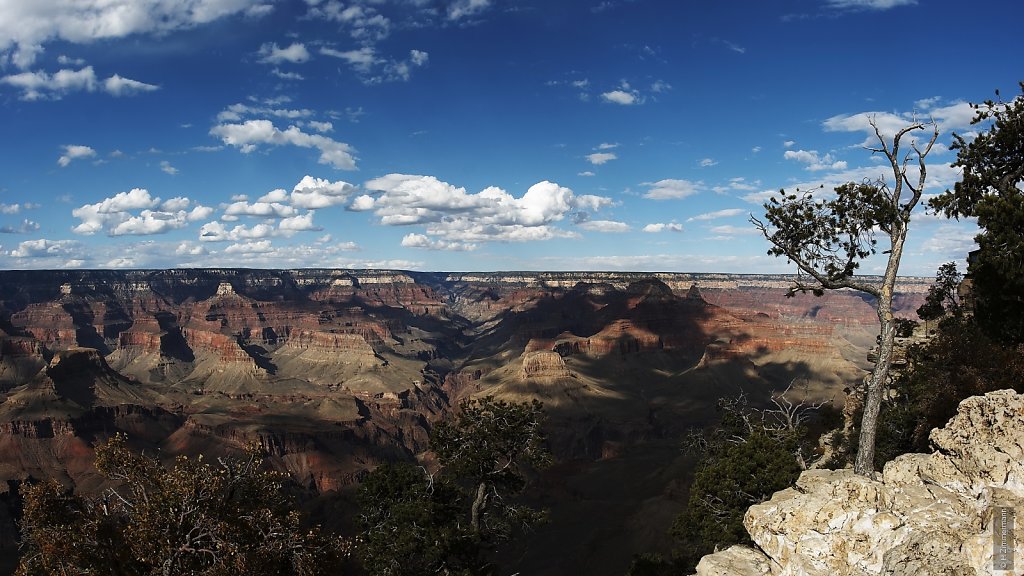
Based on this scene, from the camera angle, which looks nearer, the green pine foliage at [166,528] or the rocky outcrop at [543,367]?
the green pine foliage at [166,528]

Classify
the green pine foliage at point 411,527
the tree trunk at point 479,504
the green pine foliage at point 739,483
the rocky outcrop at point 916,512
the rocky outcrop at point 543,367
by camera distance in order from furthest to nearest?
the rocky outcrop at point 543,367 < the tree trunk at point 479,504 < the green pine foliage at point 739,483 < the green pine foliage at point 411,527 < the rocky outcrop at point 916,512

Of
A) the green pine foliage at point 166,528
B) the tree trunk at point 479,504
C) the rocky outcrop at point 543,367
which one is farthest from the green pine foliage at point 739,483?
the rocky outcrop at point 543,367

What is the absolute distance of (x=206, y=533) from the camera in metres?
16.2

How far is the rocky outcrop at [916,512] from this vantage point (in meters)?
13.6

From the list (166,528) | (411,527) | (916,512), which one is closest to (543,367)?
(411,527)

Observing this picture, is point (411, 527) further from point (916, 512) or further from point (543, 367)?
point (543, 367)

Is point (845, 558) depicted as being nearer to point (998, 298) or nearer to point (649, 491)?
point (998, 298)

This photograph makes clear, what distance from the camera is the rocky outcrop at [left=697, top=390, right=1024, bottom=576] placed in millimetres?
13641

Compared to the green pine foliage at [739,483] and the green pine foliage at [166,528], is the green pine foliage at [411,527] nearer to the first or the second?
the green pine foliage at [166,528]

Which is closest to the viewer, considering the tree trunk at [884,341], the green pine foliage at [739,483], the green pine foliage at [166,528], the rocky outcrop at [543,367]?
the green pine foliage at [166,528]

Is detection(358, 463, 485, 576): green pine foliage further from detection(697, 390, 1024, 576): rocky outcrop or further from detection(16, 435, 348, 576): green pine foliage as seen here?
detection(697, 390, 1024, 576): rocky outcrop

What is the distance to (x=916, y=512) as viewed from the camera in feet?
47.4

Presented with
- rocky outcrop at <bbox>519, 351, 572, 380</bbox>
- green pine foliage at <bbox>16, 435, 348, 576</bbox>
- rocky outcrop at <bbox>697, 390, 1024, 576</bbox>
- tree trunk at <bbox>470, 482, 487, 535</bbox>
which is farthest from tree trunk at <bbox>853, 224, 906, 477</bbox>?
rocky outcrop at <bbox>519, 351, 572, 380</bbox>

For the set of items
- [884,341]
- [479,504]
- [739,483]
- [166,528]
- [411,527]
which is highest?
[884,341]
